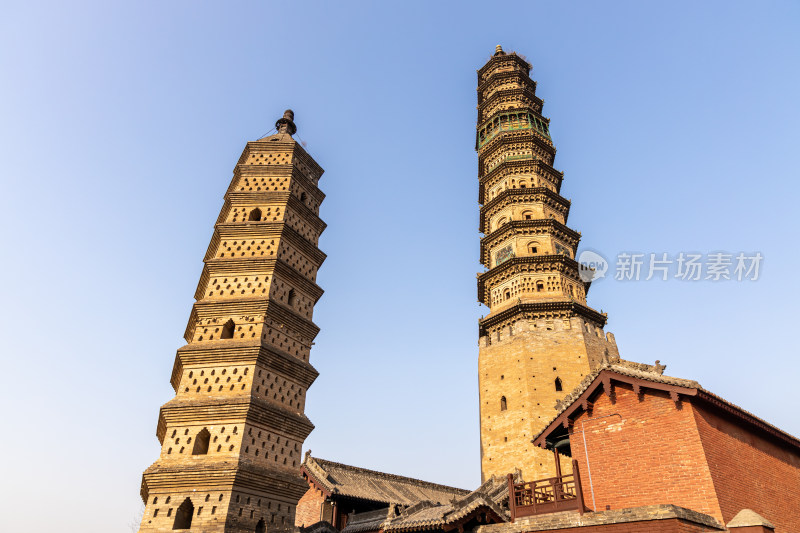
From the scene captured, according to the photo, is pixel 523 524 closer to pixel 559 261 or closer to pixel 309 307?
pixel 309 307

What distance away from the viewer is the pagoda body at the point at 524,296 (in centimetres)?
2922

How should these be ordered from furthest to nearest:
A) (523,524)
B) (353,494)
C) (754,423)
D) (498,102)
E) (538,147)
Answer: (498,102) → (538,147) → (353,494) → (754,423) → (523,524)

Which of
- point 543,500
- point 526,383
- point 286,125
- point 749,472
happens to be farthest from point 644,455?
point 286,125

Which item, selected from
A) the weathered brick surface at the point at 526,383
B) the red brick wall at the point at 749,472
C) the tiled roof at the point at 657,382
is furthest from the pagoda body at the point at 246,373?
the weathered brick surface at the point at 526,383

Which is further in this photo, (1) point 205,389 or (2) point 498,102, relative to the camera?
(2) point 498,102

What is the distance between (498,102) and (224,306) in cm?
3179

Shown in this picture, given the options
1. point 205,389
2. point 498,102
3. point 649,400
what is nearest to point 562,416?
point 649,400

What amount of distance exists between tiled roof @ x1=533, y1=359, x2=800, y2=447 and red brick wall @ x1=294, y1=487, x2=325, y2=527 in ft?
60.0

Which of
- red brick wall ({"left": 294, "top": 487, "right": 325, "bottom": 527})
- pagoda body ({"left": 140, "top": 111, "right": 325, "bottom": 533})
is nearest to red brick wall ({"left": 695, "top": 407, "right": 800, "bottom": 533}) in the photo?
pagoda body ({"left": 140, "top": 111, "right": 325, "bottom": 533})

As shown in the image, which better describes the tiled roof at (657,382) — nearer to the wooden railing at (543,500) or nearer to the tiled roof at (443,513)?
Answer: the wooden railing at (543,500)

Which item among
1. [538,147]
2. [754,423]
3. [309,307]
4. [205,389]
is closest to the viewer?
[754,423]

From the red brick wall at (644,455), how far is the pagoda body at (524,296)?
9.48 metres

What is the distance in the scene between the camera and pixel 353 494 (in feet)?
102

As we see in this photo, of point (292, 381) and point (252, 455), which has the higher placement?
point (292, 381)
